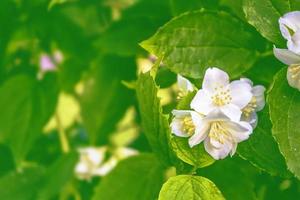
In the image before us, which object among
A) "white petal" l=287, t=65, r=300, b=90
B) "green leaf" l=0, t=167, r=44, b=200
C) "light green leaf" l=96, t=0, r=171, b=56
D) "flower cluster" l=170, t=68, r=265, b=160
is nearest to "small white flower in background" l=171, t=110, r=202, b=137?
"flower cluster" l=170, t=68, r=265, b=160

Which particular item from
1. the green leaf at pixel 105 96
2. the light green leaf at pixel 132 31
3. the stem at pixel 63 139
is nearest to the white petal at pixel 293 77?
the light green leaf at pixel 132 31

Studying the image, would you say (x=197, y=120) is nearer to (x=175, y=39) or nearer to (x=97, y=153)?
(x=175, y=39)

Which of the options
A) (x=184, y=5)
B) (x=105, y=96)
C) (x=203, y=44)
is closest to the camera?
(x=203, y=44)

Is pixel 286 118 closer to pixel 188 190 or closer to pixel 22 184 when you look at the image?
pixel 188 190

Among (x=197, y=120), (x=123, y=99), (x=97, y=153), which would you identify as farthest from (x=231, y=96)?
(x=97, y=153)

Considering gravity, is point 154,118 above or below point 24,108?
above

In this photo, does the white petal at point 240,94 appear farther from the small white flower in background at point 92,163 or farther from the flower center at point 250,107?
the small white flower in background at point 92,163

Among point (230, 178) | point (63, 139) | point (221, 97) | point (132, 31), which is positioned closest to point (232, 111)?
point (221, 97)
